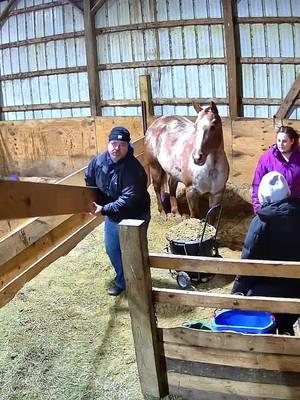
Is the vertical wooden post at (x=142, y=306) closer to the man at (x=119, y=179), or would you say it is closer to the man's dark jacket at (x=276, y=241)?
the man's dark jacket at (x=276, y=241)

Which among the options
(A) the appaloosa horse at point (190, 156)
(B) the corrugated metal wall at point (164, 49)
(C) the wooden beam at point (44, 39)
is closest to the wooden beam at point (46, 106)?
(B) the corrugated metal wall at point (164, 49)

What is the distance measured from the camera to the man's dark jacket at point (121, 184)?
408cm

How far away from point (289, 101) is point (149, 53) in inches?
107

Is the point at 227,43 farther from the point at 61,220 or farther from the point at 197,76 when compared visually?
the point at 61,220

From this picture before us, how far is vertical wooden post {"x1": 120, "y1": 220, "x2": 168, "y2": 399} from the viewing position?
276 centimetres

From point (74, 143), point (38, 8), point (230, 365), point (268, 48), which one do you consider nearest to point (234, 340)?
point (230, 365)

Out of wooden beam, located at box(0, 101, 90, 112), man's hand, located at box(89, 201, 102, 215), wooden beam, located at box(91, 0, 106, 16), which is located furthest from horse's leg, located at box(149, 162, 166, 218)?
wooden beam, located at box(91, 0, 106, 16)

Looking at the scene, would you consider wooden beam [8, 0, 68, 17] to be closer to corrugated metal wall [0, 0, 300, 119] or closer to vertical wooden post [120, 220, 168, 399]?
corrugated metal wall [0, 0, 300, 119]

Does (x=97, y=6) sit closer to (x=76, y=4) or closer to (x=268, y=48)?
(x=76, y=4)

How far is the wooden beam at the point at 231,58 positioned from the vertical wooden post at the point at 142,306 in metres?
5.69

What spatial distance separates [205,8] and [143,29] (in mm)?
1251

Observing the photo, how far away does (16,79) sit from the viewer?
428 inches

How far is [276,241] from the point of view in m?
2.99

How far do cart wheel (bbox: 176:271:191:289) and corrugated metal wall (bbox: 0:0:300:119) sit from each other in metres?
4.26
